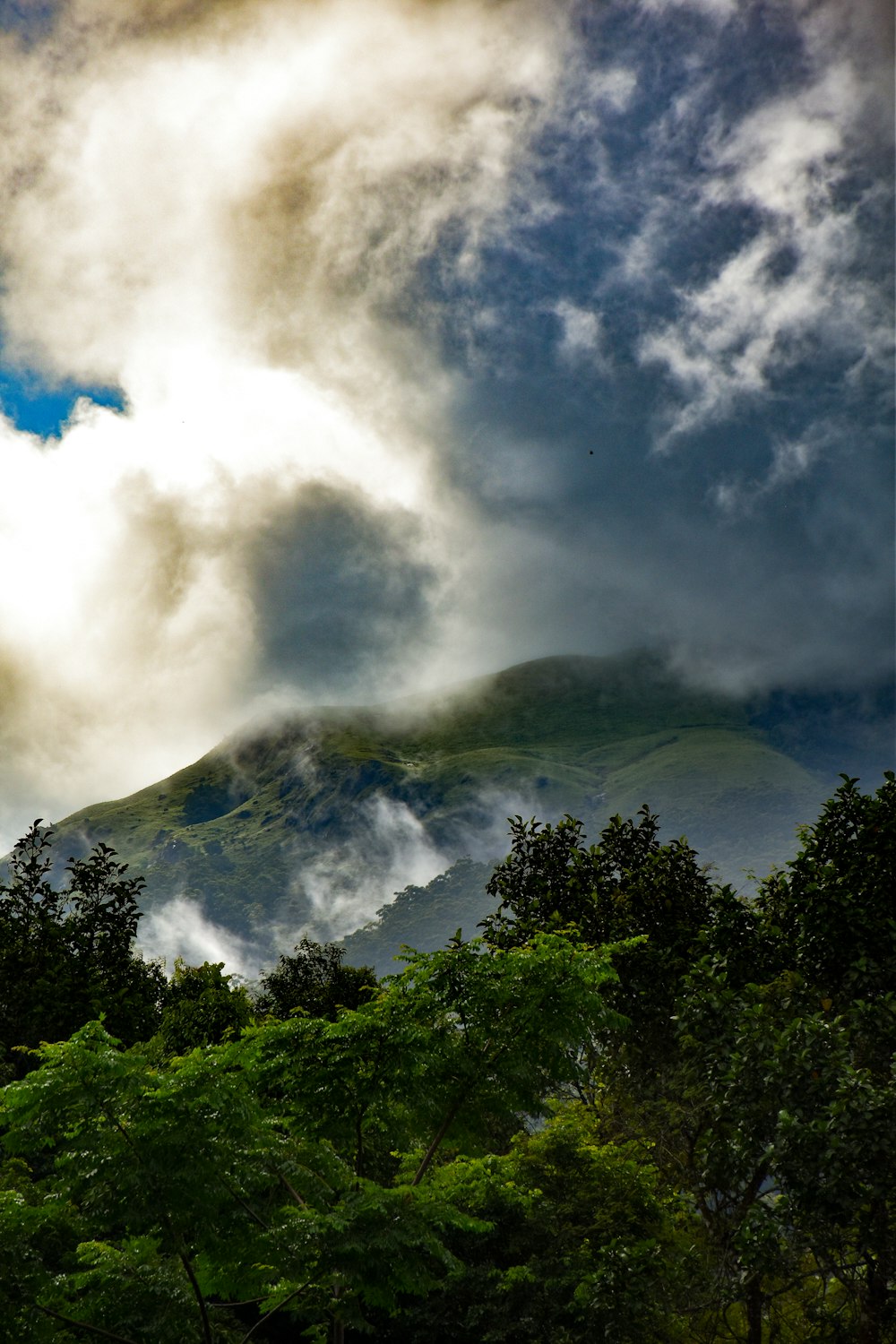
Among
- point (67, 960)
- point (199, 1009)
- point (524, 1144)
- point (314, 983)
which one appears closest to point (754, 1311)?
point (524, 1144)

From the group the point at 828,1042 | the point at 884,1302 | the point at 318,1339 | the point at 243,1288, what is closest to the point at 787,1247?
the point at 884,1302

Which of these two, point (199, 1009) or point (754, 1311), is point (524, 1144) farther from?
point (199, 1009)

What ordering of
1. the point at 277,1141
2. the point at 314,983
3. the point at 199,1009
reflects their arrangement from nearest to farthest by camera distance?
the point at 277,1141
the point at 199,1009
the point at 314,983

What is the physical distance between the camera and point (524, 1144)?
22.2 m

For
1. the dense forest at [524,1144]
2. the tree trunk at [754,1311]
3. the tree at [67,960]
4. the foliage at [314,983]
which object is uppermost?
the tree at [67,960]

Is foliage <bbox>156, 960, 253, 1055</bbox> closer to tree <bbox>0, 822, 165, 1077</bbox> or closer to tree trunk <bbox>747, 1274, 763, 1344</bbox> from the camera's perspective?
tree <bbox>0, 822, 165, 1077</bbox>

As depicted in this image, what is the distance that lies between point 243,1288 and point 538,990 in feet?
20.7

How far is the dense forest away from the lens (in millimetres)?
11922

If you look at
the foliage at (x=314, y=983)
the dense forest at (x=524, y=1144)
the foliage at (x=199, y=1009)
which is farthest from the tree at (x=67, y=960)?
the foliage at (x=314, y=983)

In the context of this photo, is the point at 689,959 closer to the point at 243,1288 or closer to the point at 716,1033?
the point at 716,1033

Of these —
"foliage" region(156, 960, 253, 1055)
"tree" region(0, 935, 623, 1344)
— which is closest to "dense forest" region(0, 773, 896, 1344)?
"tree" region(0, 935, 623, 1344)

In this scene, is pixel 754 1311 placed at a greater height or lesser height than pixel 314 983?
lesser

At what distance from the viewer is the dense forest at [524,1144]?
11922 mm

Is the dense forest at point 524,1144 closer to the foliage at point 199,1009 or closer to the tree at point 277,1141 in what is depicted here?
the tree at point 277,1141
